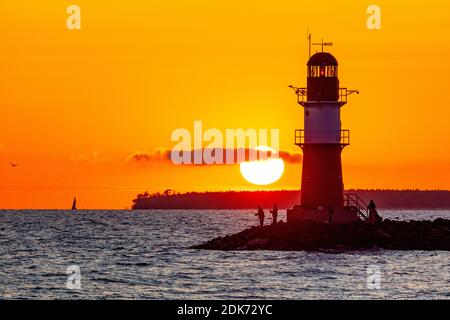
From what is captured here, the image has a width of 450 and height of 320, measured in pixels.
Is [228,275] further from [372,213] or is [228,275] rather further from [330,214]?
[372,213]

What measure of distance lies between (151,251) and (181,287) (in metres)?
23.7

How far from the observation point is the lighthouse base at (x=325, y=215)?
169 ft

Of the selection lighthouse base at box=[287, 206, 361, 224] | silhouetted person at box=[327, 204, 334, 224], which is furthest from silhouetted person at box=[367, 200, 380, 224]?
silhouetted person at box=[327, 204, 334, 224]

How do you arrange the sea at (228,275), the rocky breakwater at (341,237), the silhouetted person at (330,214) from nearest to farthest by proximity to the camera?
the sea at (228,275), the rocky breakwater at (341,237), the silhouetted person at (330,214)

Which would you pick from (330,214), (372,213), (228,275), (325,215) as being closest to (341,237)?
(330,214)

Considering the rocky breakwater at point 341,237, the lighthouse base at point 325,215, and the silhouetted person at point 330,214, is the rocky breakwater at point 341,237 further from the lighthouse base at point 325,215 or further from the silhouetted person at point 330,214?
the lighthouse base at point 325,215

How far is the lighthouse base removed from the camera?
51656 millimetres

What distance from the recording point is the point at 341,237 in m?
50.1

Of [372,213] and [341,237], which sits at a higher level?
[372,213]

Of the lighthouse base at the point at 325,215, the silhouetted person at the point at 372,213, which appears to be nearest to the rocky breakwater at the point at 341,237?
the silhouetted person at the point at 372,213

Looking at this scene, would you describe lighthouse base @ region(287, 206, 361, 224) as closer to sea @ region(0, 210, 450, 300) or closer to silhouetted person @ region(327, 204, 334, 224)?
silhouetted person @ region(327, 204, 334, 224)

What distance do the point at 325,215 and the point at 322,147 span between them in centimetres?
381

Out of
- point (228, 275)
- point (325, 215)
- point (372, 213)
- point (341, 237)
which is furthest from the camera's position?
point (372, 213)
